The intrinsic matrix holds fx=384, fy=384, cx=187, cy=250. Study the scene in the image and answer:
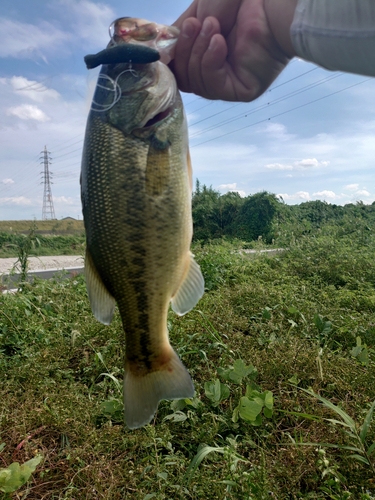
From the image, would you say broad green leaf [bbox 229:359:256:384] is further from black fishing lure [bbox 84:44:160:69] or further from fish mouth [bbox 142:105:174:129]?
black fishing lure [bbox 84:44:160:69]

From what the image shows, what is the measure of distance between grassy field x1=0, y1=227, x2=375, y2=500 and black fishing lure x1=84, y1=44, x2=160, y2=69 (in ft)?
6.20

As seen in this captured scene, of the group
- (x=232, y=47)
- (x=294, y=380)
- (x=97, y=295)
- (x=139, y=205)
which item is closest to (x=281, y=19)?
(x=232, y=47)

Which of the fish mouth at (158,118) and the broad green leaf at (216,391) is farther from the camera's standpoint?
the broad green leaf at (216,391)

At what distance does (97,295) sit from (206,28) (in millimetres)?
1073

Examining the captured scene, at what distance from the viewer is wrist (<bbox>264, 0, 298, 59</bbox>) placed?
1.33 m

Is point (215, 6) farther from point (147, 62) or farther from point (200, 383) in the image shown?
point (200, 383)

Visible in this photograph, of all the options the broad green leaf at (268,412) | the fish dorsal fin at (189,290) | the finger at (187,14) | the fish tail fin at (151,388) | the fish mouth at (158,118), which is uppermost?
the finger at (187,14)

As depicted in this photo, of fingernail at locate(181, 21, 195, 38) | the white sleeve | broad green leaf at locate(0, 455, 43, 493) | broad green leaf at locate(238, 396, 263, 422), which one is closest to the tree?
broad green leaf at locate(238, 396, 263, 422)

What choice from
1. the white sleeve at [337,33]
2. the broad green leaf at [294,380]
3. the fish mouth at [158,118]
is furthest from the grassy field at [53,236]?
the white sleeve at [337,33]

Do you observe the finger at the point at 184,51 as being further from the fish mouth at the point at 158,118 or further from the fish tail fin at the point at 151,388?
the fish tail fin at the point at 151,388

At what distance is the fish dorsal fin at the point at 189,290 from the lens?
1513 mm

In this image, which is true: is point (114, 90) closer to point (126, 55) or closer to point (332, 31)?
point (126, 55)

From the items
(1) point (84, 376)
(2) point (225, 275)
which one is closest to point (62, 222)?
(2) point (225, 275)

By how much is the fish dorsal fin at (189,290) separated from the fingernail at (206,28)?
0.83 metres
